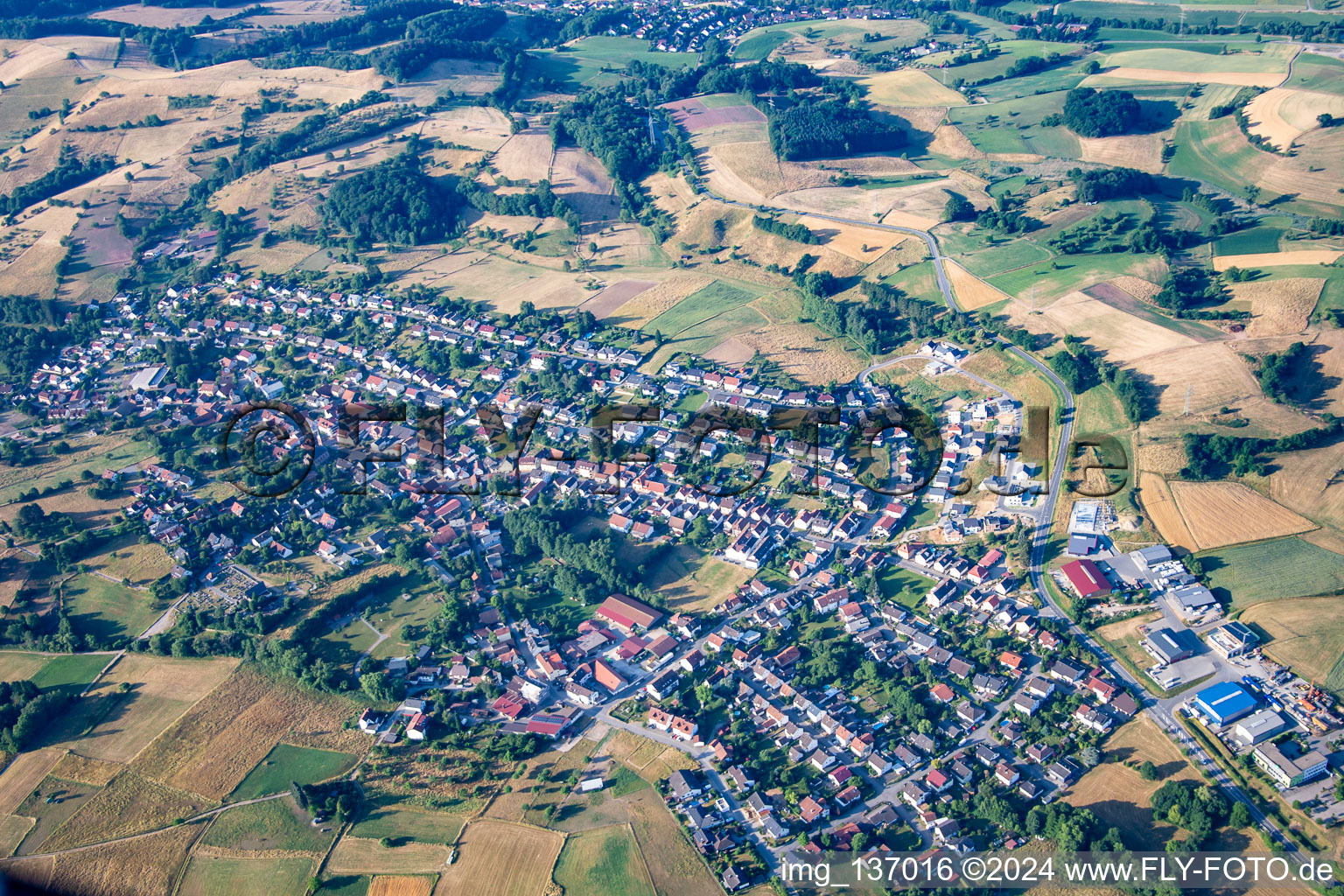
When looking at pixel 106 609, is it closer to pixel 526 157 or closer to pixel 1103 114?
pixel 526 157

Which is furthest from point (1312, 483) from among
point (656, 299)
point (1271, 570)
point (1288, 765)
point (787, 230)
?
point (656, 299)

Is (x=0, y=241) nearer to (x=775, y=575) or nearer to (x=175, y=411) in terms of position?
(x=175, y=411)

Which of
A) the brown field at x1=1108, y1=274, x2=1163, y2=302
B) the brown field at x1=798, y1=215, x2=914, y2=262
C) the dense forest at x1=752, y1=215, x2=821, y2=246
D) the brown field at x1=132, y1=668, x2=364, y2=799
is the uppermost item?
the dense forest at x1=752, y1=215, x2=821, y2=246

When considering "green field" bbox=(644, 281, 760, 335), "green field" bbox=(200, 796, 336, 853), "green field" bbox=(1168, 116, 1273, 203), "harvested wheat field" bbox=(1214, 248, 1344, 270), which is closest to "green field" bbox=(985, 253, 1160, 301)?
"harvested wheat field" bbox=(1214, 248, 1344, 270)

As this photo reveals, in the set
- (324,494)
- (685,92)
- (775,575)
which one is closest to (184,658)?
(324,494)

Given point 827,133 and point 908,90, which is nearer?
point 827,133

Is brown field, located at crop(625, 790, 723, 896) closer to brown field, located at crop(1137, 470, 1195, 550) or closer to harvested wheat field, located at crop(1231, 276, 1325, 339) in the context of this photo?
brown field, located at crop(1137, 470, 1195, 550)
